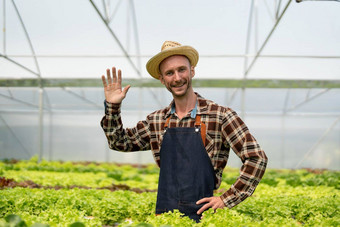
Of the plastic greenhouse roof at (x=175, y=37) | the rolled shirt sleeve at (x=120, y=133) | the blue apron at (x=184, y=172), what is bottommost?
the blue apron at (x=184, y=172)

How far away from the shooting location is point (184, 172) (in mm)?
2393

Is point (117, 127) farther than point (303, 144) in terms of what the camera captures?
Result: No

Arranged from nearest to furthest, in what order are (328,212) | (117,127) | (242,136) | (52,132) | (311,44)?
(242,136)
(117,127)
(328,212)
(311,44)
(52,132)

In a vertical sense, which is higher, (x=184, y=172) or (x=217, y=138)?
(x=217, y=138)

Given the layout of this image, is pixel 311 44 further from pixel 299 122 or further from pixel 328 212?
pixel 328 212

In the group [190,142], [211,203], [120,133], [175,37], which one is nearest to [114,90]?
[120,133]

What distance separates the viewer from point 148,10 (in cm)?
1074

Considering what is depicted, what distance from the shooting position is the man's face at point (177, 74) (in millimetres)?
2414

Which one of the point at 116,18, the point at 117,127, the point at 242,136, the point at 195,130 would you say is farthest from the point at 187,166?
the point at 116,18

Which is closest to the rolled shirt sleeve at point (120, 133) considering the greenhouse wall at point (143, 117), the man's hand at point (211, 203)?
the man's hand at point (211, 203)

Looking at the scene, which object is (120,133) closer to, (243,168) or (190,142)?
(190,142)

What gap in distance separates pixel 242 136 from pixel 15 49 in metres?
9.85

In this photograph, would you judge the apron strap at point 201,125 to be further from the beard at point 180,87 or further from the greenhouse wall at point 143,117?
the greenhouse wall at point 143,117

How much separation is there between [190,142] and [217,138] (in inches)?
8.1
